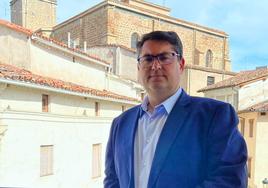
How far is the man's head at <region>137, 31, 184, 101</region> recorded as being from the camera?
0.90 meters

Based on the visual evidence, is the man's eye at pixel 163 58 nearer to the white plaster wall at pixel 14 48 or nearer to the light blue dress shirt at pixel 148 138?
the light blue dress shirt at pixel 148 138

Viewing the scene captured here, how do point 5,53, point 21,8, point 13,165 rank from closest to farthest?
point 13,165 → point 5,53 → point 21,8

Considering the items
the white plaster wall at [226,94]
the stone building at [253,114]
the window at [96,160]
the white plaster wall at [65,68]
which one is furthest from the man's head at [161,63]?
the white plaster wall at [226,94]

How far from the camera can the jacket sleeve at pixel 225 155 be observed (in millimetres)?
736

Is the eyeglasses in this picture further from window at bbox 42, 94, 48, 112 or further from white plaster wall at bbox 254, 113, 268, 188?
white plaster wall at bbox 254, 113, 268, 188

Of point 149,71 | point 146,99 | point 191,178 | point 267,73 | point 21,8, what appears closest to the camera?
point 191,178

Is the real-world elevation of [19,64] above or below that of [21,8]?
below

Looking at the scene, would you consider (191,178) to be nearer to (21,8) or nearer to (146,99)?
(146,99)

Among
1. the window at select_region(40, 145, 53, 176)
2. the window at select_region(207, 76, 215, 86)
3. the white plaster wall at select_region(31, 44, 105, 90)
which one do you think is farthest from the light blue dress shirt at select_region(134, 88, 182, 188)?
the window at select_region(207, 76, 215, 86)

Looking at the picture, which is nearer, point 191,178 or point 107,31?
point 191,178

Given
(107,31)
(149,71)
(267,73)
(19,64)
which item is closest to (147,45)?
(149,71)

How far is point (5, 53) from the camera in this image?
5496 millimetres

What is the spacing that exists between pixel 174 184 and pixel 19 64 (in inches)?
210

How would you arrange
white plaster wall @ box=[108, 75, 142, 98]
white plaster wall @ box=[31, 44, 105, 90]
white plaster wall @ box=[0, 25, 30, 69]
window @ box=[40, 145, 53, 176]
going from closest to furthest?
window @ box=[40, 145, 53, 176], white plaster wall @ box=[0, 25, 30, 69], white plaster wall @ box=[31, 44, 105, 90], white plaster wall @ box=[108, 75, 142, 98]
